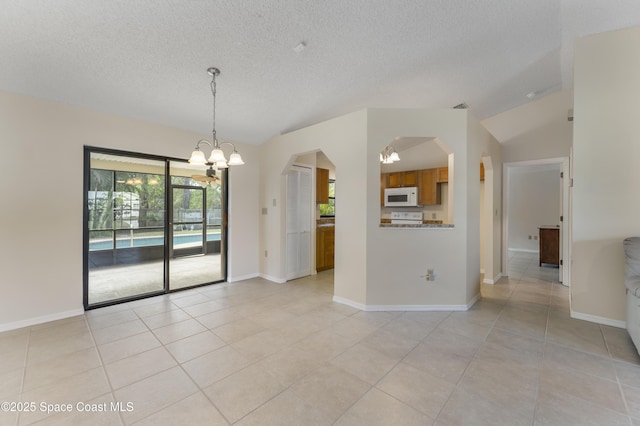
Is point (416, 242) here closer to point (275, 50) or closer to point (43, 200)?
point (275, 50)

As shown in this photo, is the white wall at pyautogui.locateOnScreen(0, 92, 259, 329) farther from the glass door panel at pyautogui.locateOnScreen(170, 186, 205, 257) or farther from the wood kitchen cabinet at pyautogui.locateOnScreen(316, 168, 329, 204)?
the wood kitchen cabinet at pyautogui.locateOnScreen(316, 168, 329, 204)

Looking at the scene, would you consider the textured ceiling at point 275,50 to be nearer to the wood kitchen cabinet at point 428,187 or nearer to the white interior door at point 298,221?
the white interior door at point 298,221

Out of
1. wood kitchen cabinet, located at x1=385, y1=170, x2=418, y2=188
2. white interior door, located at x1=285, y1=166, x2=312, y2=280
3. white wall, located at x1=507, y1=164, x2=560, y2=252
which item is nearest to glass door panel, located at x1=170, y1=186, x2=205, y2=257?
white interior door, located at x1=285, y1=166, x2=312, y2=280

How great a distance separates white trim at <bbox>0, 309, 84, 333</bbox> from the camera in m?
2.80

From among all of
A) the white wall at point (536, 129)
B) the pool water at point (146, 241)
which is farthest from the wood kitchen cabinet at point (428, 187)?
the pool water at point (146, 241)

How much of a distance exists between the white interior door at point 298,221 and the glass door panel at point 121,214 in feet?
6.59

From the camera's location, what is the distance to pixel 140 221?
425 centimetres

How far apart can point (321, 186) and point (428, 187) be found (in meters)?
2.23

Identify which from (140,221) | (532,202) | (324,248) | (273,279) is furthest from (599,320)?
(140,221)

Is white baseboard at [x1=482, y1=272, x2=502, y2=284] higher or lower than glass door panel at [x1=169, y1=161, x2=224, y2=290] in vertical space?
lower

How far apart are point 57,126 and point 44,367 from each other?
8.44ft

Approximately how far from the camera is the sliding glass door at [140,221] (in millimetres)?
3621

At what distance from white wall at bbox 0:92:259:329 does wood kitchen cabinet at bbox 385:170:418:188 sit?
194 inches

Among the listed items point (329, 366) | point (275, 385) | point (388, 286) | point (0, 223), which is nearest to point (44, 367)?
point (0, 223)
